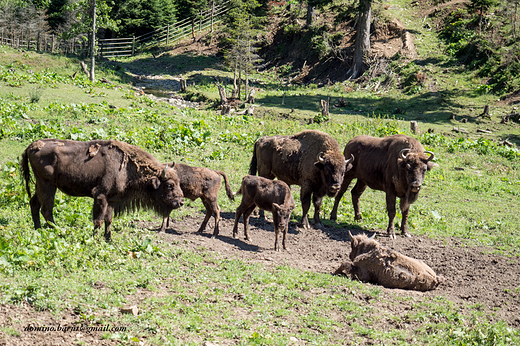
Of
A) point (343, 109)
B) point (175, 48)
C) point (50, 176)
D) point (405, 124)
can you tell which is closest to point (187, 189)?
point (50, 176)

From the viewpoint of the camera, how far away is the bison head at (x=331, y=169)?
13547 millimetres

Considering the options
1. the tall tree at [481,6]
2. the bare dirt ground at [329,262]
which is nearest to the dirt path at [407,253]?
the bare dirt ground at [329,262]

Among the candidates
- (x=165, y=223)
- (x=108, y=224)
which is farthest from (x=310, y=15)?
(x=108, y=224)

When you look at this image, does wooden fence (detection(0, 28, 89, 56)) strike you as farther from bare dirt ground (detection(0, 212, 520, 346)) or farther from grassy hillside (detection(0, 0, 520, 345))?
bare dirt ground (detection(0, 212, 520, 346))

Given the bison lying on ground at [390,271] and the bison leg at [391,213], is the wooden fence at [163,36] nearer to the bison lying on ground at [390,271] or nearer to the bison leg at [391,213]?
the bison leg at [391,213]

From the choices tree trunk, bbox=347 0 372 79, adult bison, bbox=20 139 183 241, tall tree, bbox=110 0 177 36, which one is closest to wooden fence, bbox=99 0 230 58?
tall tree, bbox=110 0 177 36

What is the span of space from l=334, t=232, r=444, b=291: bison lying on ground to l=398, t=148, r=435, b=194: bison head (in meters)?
3.51

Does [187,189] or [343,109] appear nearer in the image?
[187,189]

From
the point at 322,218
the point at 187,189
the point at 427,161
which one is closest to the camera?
the point at 187,189

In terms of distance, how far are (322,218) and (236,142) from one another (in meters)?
7.49

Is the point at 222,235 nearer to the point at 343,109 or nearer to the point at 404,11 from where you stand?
the point at 343,109

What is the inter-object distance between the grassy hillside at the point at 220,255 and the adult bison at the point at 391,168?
2.87 feet

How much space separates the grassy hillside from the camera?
7.25 m

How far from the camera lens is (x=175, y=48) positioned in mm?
58844
